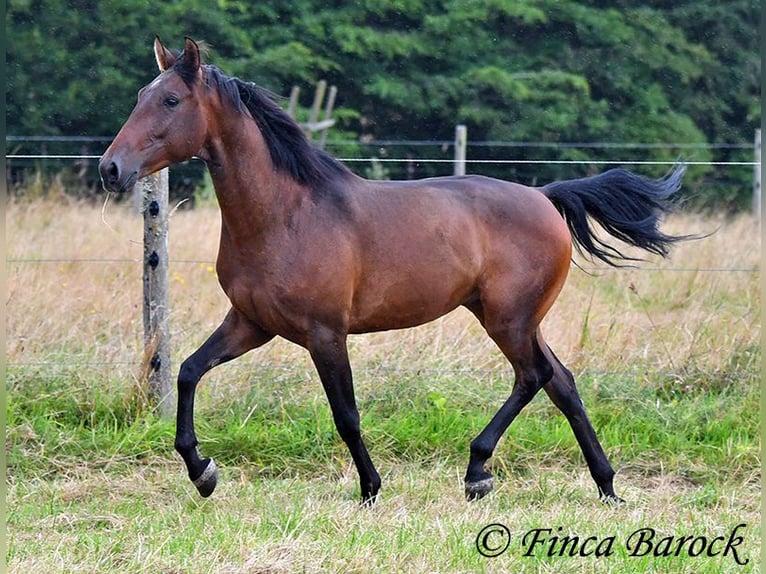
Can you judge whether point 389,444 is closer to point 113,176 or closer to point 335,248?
point 335,248

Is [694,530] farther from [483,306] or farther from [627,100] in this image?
[627,100]

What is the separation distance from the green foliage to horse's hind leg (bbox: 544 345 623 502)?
29.1 feet

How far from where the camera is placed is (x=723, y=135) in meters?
15.6

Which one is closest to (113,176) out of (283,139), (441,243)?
(283,139)

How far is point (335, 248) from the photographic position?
464 cm

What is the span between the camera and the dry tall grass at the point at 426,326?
6.23m

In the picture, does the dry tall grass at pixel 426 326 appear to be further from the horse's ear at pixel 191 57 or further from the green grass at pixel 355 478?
the horse's ear at pixel 191 57

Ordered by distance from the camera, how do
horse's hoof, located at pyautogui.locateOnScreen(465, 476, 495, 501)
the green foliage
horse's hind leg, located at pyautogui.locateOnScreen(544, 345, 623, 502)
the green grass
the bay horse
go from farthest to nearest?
1. the green foliage
2. horse's hind leg, located at pyautogui.locateOnScreen(544, 345, 623, 502)
3. horse's hoof, located at pyautogui.locateOnScreen(465, 476, 495, 501)
4. the bay horse
5. the green grass

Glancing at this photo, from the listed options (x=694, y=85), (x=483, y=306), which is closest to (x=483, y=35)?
(x=694, y=85)

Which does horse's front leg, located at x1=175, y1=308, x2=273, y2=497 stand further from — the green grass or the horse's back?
the horse's back

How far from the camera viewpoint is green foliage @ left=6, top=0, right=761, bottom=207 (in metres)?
14.4

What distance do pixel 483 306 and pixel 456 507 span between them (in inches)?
37.9

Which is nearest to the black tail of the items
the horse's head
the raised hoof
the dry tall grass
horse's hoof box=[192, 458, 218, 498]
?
the dry tall grass

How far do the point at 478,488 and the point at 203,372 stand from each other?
136 centimetres
